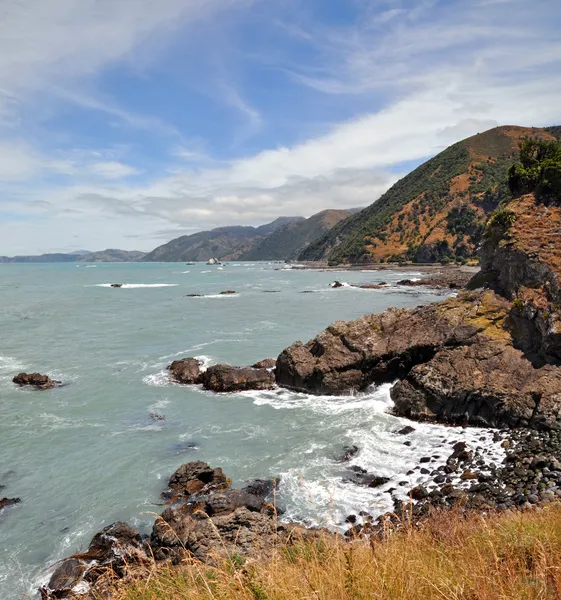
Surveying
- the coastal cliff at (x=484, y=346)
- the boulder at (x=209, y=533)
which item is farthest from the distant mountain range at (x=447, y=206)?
the boulder at (x=209, y=533)

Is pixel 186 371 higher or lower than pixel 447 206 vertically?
lower

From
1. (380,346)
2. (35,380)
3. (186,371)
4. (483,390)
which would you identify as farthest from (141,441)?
(483,390)

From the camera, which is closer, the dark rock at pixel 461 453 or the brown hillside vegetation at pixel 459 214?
the dark rock at pixel 461 453

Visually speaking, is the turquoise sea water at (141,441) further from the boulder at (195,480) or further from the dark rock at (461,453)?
the dark rock at (461,453)

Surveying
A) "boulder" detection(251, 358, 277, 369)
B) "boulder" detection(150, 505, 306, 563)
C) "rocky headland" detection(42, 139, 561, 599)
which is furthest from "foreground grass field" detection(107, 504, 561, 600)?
"boulder" detection(251, 358, 277, 369)

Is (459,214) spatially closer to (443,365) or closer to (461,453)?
(443,365)

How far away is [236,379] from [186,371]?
3.74 metres

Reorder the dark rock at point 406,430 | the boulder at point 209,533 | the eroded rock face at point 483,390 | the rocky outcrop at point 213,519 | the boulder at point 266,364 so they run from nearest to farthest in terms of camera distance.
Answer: the rocky outcrop at point 213,519, the boulder at point 209,533, the eroded rock face at point 483,390, the dark rock at point 406,430, the boulder at point 266,364

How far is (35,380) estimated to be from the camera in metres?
24.5

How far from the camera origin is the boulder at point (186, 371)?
2494cm

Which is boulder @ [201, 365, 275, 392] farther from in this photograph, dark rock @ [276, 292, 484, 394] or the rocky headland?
dark rock @ [276, 292, 484, 394]

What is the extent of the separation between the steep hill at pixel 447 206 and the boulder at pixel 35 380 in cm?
12893

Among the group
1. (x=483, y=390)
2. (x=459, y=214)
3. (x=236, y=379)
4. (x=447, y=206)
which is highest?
(x=447, y=206)

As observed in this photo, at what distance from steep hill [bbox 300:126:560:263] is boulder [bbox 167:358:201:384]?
4846 inches
